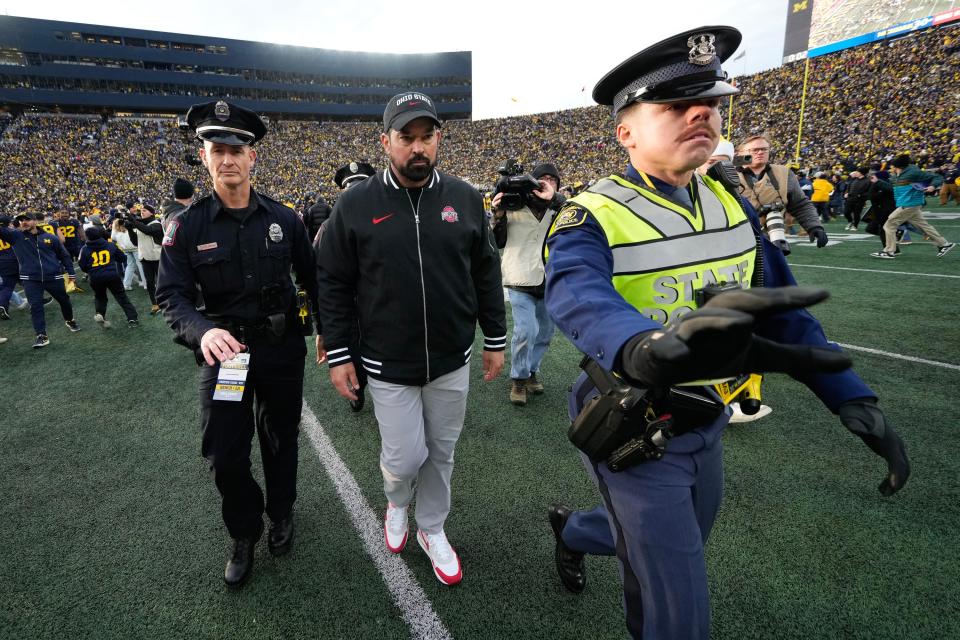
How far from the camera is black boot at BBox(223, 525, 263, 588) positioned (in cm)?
227

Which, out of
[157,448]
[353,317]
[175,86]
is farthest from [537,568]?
[175,86]

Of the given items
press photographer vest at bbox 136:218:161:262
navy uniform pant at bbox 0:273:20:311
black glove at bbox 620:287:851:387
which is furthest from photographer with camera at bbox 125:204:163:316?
black glove at bbox 620:287:851:387

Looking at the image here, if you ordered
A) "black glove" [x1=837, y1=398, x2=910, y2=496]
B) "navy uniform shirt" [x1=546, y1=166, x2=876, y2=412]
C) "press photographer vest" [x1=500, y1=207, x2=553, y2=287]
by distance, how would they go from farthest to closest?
"press photographer vest" [x1=500, y1=207, x2=553, y2=287], "black glove" [x1=837, y1=398, x2=910, y2=496], "navy uniform shirt" [x1=546, y1=166, x2=876, y2=412]

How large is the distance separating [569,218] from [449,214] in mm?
903

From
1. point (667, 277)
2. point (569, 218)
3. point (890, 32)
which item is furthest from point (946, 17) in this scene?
point (569, 218)

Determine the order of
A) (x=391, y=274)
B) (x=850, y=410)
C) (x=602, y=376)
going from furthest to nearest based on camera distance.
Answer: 1. (x=391, y=274)
2. (x=602, y=376)
3. (x=850, y=410)

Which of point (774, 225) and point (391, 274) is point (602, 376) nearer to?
point (391, 274)

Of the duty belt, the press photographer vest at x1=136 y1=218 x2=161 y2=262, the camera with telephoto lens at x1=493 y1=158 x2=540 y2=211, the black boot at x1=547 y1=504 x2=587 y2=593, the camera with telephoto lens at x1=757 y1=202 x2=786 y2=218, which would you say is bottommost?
the black boot at x1=547 y1=504 x2=587 y2=593

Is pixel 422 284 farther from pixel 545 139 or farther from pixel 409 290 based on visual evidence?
pixel 545 139

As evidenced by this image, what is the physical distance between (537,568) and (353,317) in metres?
1.62

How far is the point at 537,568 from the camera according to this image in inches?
91.8

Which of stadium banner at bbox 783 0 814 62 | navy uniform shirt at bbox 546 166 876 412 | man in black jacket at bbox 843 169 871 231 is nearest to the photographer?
navy uniform shirt at bbox 546 166 876 412

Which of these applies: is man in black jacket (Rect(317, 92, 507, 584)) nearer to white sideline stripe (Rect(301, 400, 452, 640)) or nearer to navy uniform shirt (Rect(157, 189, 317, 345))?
white sideline stripe (Rect(301, 400, 452, 640))

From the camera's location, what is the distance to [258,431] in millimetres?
2387
